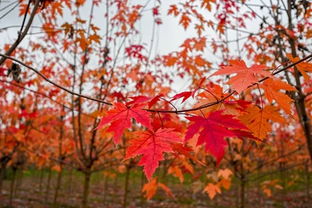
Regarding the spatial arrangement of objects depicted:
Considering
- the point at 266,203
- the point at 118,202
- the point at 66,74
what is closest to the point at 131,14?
the point at 66,74

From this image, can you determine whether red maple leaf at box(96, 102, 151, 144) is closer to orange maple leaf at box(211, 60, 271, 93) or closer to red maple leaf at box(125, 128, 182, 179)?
red maple leaf at box(125, 128, 182, 179)

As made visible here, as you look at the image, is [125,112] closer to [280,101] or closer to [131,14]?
[280,101]

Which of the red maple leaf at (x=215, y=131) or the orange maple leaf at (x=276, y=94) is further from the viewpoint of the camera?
the orange maple leaf at (x=276, y=94)

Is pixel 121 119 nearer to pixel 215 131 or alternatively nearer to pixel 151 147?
pixel 151 147

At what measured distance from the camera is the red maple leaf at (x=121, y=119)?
1.00m

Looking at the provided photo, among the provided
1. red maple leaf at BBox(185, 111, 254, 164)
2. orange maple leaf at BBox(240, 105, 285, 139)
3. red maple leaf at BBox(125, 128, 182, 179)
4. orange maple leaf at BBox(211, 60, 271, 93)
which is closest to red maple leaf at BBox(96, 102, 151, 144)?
red maple leaf at BBox(125, 128, 182, 179)

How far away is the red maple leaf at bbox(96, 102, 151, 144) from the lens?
100 cm

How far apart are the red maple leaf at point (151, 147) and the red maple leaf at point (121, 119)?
0.29 ft

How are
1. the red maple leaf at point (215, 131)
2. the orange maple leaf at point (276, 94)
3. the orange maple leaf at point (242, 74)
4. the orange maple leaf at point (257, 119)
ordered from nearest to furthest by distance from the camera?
1. the red maple leaf at point (215, 131)
2. the orange maple leaf at point (242, 74)
3. the orange maple leaf at point (276, 94)
4. the orange maple leaf at point (257, 119)

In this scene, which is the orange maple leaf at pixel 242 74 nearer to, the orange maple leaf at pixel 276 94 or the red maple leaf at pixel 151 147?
the orange maple leaf at pixel 276 94

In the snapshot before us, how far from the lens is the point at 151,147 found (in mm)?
1043

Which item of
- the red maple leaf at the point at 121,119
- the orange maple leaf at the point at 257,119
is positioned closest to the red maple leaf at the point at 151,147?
the red maple leaf at the point at 121,119

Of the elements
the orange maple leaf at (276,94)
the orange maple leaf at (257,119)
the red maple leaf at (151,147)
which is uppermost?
the orange maple leaf at (276,94)

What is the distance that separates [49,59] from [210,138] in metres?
6.26
